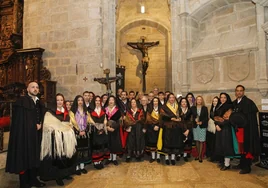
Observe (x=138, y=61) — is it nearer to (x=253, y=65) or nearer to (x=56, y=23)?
(x=56, y=23)

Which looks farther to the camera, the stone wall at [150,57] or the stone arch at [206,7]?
the stone wall at [150,57]

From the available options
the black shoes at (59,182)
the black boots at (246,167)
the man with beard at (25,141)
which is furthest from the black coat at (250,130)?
the man with beard at (25,141)

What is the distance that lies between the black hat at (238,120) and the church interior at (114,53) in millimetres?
812

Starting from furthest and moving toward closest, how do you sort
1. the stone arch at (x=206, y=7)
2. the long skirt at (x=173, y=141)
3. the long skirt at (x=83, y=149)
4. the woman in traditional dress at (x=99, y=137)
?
the stone arch at (x=206, y=7)
the long skirt at (x=173, y=141)
the woman in traditional dress at (x=99, y=137)
the long skirt at (x=83, y=149)

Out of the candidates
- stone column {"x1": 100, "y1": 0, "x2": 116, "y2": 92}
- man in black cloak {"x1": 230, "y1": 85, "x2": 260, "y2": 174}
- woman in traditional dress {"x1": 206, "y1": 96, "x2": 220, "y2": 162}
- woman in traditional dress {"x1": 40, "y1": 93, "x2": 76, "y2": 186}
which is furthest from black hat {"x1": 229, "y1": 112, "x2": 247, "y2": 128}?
stone column {"x1": 100, "y1": 0, "x2": 116, "y2": 92}

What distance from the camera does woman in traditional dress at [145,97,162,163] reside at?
419cm

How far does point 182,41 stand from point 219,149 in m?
3.42

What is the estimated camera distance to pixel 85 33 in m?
6.55

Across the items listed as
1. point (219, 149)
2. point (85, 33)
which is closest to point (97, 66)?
point (85, 33)

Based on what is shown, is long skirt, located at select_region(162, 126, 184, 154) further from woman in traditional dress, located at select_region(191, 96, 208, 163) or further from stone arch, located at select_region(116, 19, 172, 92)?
stone arch, located at select_region(116, 19, 172, 92)

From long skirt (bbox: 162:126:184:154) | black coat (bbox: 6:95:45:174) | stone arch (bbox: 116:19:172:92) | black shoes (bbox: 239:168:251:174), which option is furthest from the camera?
stone arch (bbox: 116:19:172:92)

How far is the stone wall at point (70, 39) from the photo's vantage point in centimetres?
643

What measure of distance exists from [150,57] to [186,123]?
Result: 7.09 m

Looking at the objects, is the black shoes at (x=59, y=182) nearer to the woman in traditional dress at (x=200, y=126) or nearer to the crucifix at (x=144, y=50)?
the woman in traditional dress at (x=200, y=126)
